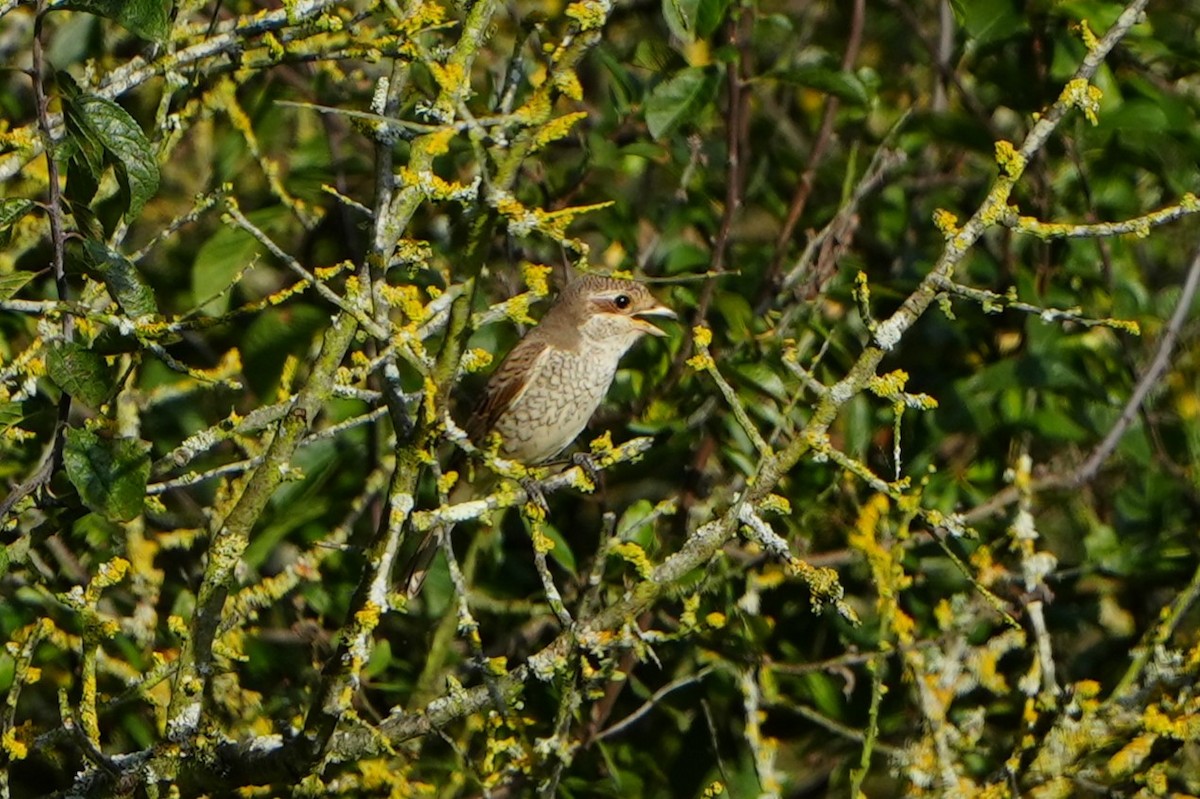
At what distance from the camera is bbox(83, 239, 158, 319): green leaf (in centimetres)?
314

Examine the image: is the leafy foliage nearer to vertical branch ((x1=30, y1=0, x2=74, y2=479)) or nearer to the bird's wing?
vertical branch ((x1=30, y1=0, x2=74, y2=479))

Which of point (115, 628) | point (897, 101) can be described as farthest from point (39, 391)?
point (897, 101)

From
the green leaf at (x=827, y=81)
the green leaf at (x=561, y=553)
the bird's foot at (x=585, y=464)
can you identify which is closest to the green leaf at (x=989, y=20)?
the green leaf at (x=827, y=81)

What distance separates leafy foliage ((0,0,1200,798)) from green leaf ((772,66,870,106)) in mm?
16

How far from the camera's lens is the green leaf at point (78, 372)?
3119mm

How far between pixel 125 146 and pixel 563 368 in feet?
7.48

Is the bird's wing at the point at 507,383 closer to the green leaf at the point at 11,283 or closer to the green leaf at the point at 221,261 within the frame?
the green leaf at the point at 221,261

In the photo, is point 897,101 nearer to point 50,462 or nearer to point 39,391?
point 39,391

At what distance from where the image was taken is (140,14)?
316 centimetres

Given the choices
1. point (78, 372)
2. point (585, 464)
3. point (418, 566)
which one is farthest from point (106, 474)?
point (585, 464)

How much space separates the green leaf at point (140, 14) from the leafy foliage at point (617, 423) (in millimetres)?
15

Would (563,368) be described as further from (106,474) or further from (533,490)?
(106,474)

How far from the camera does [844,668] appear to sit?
482 centimetres

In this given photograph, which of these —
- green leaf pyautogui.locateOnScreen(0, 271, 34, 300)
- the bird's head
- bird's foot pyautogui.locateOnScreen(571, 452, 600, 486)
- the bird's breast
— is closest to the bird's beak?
the bird's head
